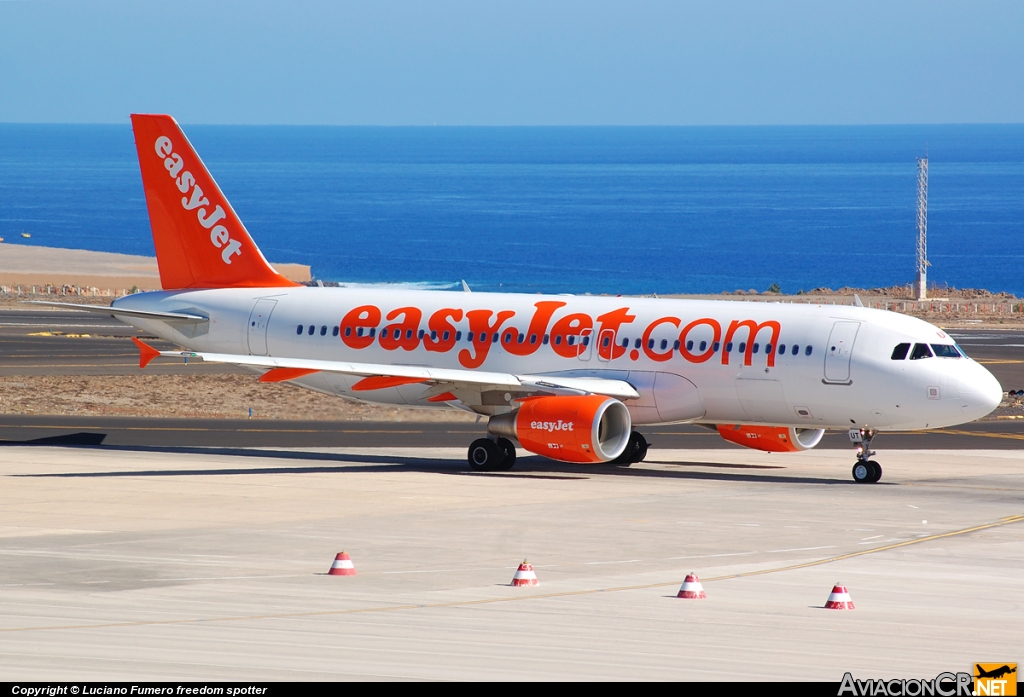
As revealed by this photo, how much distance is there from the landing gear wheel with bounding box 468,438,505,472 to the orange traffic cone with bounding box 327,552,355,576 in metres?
16.3

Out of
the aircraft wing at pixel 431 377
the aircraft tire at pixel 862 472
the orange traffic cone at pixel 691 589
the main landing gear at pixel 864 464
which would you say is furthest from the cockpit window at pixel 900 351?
the orange traffic cone at pixel 691 589

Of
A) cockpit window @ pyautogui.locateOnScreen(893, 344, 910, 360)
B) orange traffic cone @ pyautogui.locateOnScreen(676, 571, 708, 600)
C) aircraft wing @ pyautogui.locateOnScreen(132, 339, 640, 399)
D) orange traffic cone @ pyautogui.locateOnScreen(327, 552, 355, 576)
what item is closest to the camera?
orange traffic cone @ pyautogui.locateOnScreen(676, 571, 708, 600)

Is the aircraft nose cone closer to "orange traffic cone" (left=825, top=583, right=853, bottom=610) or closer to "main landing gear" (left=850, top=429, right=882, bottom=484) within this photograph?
"main landing gear" (left=850, top=429, right=882, bottom=484)

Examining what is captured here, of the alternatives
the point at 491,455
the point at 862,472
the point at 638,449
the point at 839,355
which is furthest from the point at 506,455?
Result: the point at 862,472

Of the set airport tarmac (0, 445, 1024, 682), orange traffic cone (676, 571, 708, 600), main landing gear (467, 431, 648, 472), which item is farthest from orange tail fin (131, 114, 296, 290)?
orange traffic cone (676, 571, 708, 600)

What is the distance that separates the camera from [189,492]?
34.9m

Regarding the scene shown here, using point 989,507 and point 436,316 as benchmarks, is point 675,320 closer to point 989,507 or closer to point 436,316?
point 436,316

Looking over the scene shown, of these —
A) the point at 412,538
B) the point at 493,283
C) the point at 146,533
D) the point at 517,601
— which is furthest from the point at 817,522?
the point at 493,283

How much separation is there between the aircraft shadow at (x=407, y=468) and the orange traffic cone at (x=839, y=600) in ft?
57.1

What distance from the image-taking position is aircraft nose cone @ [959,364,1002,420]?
36.6 m

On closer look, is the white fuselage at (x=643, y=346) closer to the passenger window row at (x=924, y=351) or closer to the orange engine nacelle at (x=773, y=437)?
the passenger window row at (x=924, y=351)

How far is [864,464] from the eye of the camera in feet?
124

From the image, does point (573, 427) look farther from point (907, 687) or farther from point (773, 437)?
point (907, 687)

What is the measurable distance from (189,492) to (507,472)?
30.4 ft
